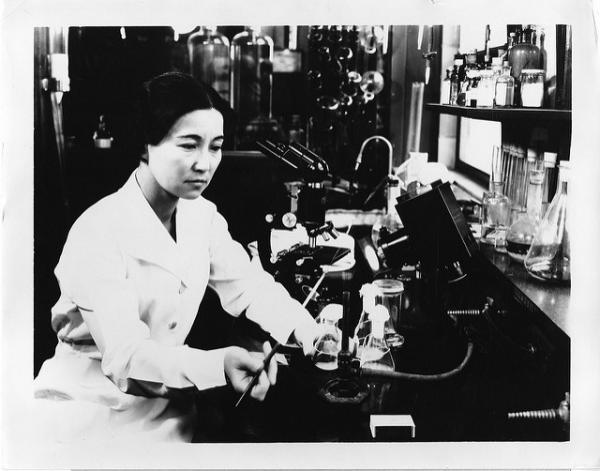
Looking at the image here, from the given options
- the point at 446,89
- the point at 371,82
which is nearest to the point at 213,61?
the point at 371,82

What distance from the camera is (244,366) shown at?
1411 mm

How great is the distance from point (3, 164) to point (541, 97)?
1.36 meters

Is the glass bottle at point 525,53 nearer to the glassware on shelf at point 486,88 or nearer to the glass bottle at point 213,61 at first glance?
the glassware on shelf at point 486,88

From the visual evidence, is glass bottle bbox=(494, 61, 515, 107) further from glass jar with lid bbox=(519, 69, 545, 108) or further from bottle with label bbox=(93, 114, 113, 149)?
bottle with label bbox=(93, 114, 113, 149)

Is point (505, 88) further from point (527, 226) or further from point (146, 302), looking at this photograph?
point (146, 302)

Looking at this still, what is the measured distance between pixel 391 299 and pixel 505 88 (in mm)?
656

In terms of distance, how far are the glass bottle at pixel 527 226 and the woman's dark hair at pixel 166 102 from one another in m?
0.82

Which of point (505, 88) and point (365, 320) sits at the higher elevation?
point (505, 88)

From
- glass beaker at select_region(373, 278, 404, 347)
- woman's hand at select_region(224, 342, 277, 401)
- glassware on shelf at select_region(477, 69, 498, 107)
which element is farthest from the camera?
glassware on shelf at select_region(477, 69, 498, 107)

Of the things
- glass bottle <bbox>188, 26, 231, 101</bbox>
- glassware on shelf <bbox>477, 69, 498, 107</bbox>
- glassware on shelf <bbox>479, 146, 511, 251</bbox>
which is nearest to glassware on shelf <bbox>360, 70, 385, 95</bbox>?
glass bottle <bbox>188, 26, 231, 101</bbox>

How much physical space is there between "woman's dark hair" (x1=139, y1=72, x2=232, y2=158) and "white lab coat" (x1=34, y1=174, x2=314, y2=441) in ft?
0.43

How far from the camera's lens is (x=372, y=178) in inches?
98.0

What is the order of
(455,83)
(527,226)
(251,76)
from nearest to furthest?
1. (527,226)
2. (455,83)
3. (251,76)

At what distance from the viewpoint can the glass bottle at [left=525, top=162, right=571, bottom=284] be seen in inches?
57.2
